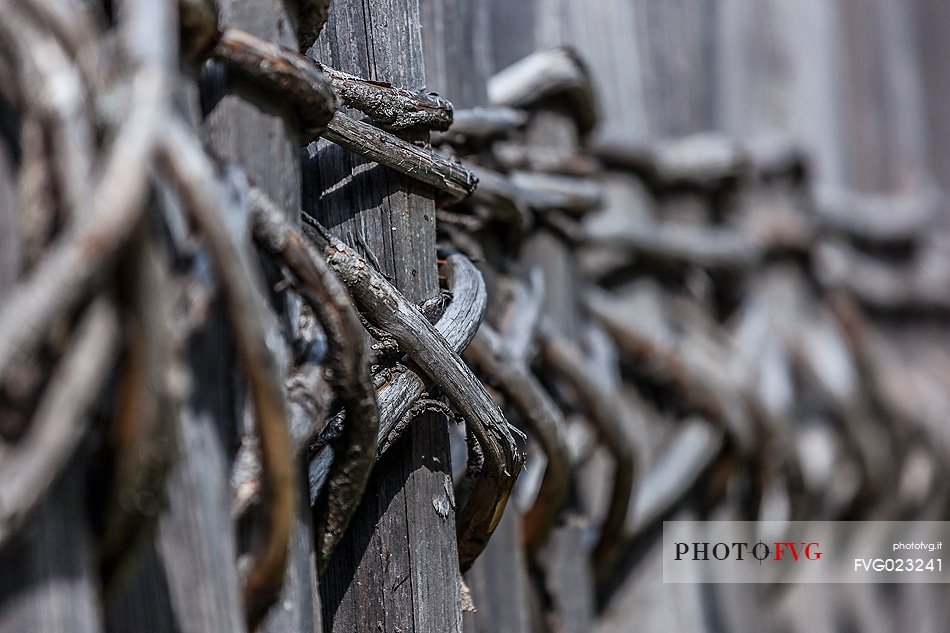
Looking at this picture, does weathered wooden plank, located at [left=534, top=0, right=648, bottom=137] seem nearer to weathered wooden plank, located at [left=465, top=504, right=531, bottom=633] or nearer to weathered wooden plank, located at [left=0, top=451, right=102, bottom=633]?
weathered wooden plank, located at [left=465, top=504, right=531, bottom=633]

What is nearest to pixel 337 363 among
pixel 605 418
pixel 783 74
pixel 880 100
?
pixel 605 418

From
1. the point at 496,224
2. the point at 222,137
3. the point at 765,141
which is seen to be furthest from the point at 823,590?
the point at 222,137

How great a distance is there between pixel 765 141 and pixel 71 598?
4.04 ft

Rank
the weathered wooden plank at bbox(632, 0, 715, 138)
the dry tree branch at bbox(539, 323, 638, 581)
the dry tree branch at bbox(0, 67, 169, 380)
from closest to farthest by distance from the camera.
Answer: the dry tree branch at bbox(0, 67, 169, 380) < the dry tree branch at bbox(539, 323, 638, 581) < the weathered wooden plank at bbox(632, 0, 715, 138)

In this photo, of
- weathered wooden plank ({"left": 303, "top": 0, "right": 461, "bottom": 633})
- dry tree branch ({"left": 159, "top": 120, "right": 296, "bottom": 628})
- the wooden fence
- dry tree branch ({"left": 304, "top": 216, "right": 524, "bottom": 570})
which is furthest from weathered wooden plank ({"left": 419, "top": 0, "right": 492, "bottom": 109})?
dry tree branch ({"left": 159, "top": 120, "right": 296, "bottom": 628})

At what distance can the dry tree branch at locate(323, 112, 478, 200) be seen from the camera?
1.84 ft

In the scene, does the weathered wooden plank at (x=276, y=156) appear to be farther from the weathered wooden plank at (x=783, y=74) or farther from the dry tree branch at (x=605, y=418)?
the weathered wooden plank at (x=783, y=74)

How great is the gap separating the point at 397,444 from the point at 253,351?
0.21 meters

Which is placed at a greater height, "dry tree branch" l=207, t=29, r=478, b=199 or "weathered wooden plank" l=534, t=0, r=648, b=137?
"weathered wooden plank" l=534, t=0, r=648, b=137

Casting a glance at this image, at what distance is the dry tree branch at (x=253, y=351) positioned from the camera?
1.20 feet

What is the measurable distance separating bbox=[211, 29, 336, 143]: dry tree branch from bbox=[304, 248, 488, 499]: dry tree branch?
15 centimetres

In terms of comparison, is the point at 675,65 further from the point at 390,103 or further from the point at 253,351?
the point at 253,351

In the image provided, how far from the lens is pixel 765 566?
49.8 inches

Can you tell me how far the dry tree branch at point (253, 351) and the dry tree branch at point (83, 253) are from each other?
0.06ft
